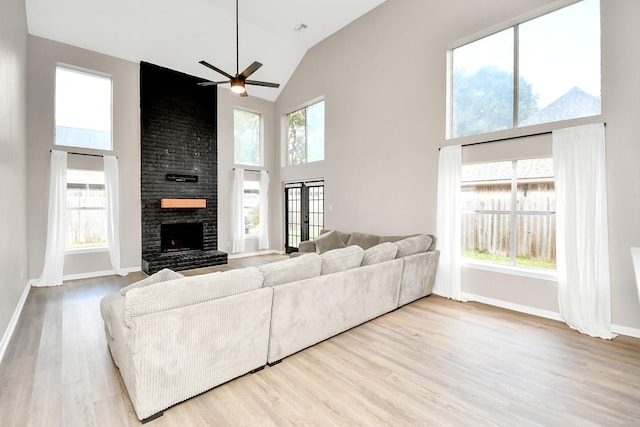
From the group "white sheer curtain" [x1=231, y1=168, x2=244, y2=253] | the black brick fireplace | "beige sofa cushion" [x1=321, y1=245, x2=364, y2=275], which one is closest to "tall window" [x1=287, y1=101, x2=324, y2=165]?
"white sheer curtain" [x1=231, y1=168, x2=244, y2=253]

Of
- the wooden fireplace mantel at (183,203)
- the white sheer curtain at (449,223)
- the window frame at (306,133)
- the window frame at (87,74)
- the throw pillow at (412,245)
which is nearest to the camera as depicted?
the throw pillow at (412,245)

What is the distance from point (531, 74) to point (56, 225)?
26.6 ft

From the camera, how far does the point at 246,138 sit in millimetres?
8234

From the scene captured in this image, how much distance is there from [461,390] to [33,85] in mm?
7816

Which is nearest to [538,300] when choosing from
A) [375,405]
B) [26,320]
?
[375,405]

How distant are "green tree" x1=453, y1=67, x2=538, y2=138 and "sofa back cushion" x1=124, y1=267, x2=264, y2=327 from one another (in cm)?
407

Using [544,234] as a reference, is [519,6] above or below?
above

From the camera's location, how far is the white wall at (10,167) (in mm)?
2982

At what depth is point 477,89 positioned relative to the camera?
4566 millimetres

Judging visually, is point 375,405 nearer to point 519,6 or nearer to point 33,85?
point 519,6

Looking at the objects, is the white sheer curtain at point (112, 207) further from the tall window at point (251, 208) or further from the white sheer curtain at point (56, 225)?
the tall window at point (251, 208)

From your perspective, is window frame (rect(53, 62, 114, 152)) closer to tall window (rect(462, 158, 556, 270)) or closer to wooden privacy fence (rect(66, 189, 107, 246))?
wooden privacy fence (rect(66, 189, 107, 246))

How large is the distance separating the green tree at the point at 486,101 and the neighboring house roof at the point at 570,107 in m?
0.16

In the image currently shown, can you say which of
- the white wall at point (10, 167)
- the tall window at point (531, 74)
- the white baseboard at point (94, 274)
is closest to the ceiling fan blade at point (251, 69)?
the white wall at point (10, 167)
